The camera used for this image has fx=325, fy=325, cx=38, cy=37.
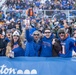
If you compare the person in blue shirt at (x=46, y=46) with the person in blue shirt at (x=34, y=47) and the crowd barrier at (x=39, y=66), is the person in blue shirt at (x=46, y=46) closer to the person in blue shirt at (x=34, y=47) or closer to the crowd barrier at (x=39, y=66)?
the person in blue shirt at (x=34, y=47)

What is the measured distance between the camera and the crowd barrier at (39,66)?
7320mm

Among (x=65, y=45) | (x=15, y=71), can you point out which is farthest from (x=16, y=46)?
(x=65, y=45)

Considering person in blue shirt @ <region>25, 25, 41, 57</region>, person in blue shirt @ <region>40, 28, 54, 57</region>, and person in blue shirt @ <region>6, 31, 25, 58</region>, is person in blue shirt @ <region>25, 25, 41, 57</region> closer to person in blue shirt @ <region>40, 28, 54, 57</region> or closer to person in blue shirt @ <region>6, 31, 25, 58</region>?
person in blue shirt @ <region>40, 28, 54, 57</region>

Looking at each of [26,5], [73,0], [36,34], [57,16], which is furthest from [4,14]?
[36,34]

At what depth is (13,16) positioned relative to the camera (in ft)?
71.2

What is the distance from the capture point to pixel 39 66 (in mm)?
7406

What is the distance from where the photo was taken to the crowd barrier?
732 centimetres

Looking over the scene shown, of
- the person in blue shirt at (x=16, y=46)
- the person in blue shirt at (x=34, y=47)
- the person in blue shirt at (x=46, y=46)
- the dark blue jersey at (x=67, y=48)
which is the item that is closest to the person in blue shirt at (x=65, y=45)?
the dark blue jersey at (x=67, y=48)

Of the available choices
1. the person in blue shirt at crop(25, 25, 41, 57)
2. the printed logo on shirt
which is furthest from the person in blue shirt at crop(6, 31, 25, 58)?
the printed logo on shirt

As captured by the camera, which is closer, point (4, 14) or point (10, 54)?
point (10, 54)

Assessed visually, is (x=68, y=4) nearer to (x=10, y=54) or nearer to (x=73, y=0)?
(x=73, y=0)

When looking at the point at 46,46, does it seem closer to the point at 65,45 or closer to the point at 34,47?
the point at 34,47

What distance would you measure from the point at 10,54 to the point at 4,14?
14.6m

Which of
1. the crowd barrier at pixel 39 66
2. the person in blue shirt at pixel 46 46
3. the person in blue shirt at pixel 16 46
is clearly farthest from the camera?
the person in blue shirt at pixel 46 46
